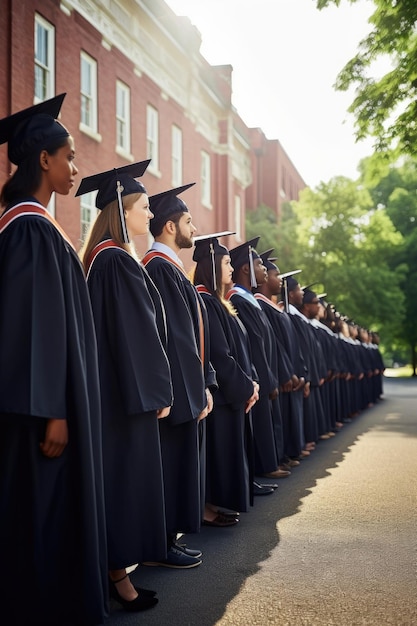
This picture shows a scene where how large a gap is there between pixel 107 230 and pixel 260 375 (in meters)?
3.68

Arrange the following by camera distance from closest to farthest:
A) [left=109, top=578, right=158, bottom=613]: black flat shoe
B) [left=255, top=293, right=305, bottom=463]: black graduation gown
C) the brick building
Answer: [left=109, top=578, right=158, bottom=613]: black flat shoe < [left=255, top=293, right=305, bottom=463]: black graduation gown < the brick building

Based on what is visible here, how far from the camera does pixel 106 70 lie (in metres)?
A: 18.2

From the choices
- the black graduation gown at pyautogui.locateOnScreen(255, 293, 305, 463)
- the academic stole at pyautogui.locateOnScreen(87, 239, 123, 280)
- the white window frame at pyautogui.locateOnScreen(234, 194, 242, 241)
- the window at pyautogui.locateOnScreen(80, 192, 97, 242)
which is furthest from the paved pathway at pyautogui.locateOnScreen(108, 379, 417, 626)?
the white window frame at pyautogui.locateOnScreen(234, 194, 242, 241)

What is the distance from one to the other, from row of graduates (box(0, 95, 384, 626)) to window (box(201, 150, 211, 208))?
20195 mm

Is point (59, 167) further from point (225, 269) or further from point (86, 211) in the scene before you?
point (86, 211)

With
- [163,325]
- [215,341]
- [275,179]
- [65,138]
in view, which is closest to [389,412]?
[215,341]

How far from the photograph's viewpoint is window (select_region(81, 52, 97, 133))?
17.3 meters

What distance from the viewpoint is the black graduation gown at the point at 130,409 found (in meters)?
4.21

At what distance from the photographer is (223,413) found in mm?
6465

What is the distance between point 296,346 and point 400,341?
42.1 meters

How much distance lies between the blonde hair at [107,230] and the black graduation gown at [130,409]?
21cm

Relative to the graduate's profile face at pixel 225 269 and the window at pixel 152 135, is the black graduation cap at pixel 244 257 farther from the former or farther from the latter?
the window at pixel 152 135

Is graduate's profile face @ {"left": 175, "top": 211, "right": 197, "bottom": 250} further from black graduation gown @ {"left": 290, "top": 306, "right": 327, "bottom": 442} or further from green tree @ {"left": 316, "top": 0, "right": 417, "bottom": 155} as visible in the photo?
green tree @ {"left": 316, "top": 0, "right": 417, "bottom": 155}

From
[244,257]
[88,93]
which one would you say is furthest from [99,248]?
[88,93]
